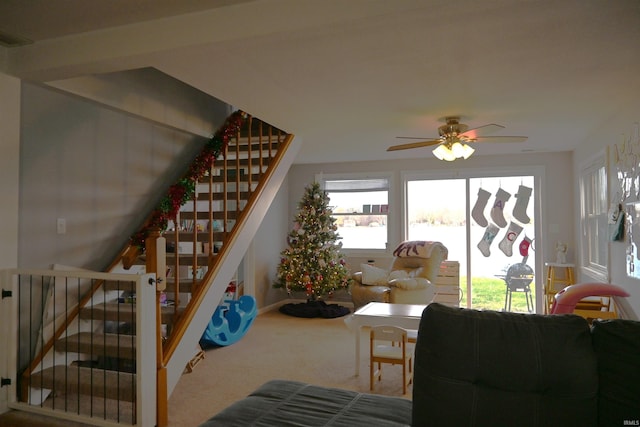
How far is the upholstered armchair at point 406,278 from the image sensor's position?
233 inches

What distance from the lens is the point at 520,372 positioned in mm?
1518

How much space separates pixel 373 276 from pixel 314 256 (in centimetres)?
94

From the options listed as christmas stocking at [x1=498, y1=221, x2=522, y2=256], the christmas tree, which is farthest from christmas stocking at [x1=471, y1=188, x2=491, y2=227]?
the christmas tree

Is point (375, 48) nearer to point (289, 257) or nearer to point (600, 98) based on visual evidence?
point (600, 98)

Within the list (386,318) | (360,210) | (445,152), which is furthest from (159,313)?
(360,210)

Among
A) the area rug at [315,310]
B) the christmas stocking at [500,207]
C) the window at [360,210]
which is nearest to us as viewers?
the area rug at [315,310]

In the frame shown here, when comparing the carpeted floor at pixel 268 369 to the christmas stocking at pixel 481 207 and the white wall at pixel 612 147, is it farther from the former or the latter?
the christmas stocking at pixel 481 207

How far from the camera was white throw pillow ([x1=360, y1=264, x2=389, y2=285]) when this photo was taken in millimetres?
6543

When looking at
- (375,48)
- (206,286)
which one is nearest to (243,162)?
(206,286)

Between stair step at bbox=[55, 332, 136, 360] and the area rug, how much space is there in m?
3.49

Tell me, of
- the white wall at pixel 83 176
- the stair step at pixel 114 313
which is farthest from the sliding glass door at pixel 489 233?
the stair step at pixel 114 313

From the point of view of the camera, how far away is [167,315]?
358cm

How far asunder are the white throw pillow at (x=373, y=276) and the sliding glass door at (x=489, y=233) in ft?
3.75

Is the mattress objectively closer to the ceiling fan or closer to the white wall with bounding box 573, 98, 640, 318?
the white wall with bounding box 573, 98, 640, 318
